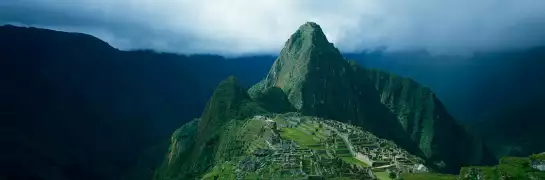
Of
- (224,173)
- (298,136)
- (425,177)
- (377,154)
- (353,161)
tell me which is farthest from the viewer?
(298,136)

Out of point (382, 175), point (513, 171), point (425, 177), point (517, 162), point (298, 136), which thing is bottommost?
point (382, 175)

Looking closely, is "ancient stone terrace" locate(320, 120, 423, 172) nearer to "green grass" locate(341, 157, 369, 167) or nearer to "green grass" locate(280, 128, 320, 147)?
"green grass" locate(341, 157, 369, 167)

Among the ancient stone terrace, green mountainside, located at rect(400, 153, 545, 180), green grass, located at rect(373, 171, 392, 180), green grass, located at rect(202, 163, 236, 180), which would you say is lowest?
green grass, located at rect(202, 163, 236, 180)

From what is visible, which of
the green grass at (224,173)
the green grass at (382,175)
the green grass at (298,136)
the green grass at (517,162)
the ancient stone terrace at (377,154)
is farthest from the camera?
the green grass at (298,136)

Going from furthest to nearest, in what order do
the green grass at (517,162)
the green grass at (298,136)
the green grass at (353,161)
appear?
the green grass at (298,136), the green grass at (353,161), the green grass at (517,162)

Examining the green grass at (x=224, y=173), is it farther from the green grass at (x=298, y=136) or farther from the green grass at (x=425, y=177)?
the green grass at (x=425, y=177)

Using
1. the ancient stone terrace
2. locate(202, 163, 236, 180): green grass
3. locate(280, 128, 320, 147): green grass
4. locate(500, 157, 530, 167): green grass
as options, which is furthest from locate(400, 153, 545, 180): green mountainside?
locate(202, 163, 236, 180): green grass

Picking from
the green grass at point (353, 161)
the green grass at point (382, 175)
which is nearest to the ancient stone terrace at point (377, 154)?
the green grass at point (353, 161)

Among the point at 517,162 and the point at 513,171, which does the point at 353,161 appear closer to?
the point at 517,162

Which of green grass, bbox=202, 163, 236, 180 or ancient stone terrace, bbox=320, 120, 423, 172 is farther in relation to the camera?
green grass, bbox=202, 163, 236, 180

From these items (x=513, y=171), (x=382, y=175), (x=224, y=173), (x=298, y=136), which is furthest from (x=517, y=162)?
(x=298, y=136)

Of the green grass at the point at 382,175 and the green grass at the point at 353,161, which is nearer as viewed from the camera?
the green grass at the point at 382,175

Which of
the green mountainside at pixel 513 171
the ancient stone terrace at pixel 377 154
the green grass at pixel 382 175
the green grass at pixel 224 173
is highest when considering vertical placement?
the green mountainside at pixel 513 171

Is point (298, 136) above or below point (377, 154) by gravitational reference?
above
